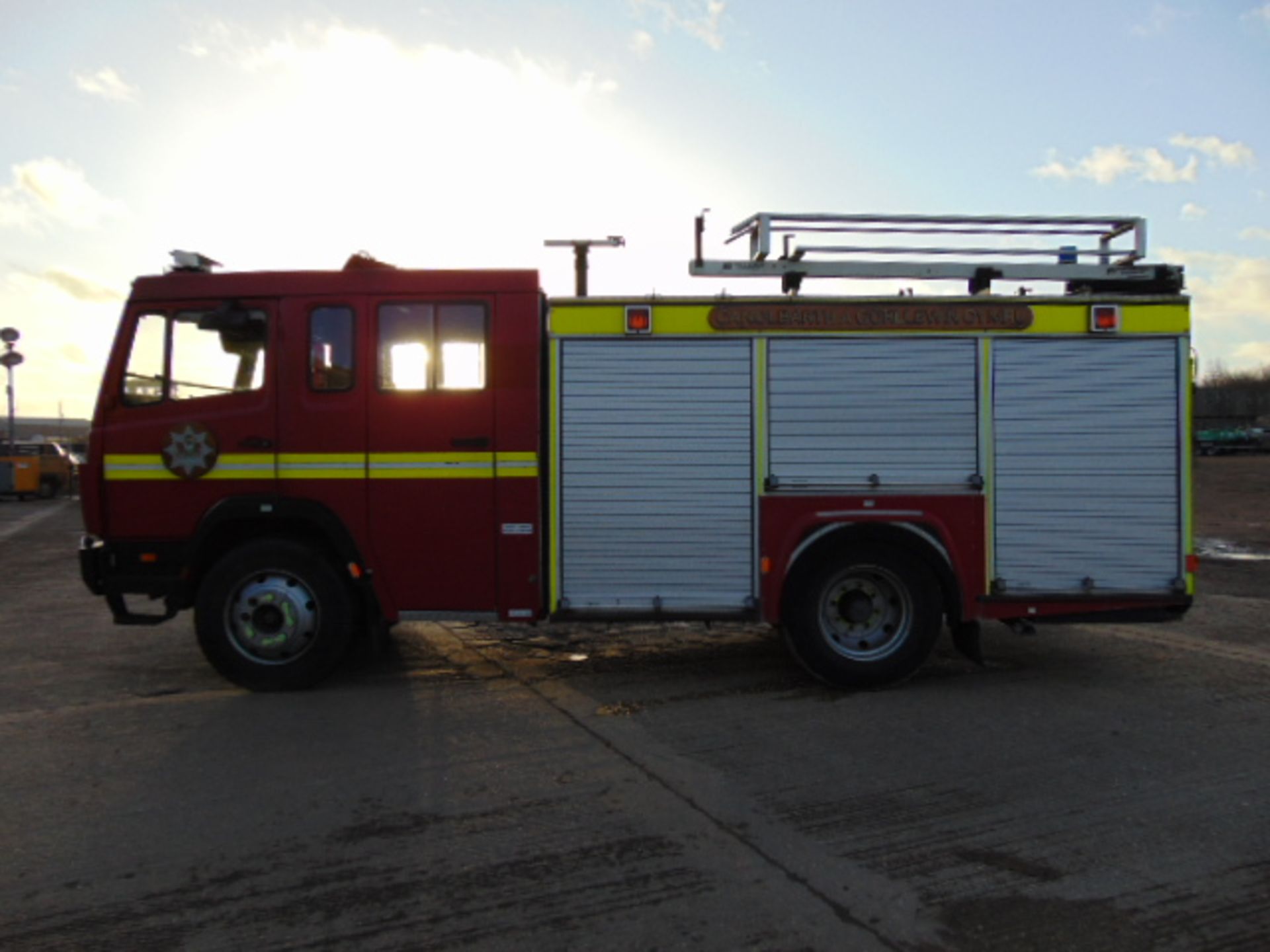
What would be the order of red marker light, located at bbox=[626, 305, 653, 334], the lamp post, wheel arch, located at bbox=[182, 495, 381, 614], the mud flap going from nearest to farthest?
wheel arch, located at bbox=[182, 495, 381, 614]
red marker light, located at bbox=[626, 305, 653, 334]
the mud flap
the lamp post

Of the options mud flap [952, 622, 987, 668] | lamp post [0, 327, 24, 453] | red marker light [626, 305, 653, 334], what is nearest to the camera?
red marker light [626, 305, 653, 334]

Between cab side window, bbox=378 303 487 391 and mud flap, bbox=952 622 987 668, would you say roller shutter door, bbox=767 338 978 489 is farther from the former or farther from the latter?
cab side window, bbox=378 303 487 391

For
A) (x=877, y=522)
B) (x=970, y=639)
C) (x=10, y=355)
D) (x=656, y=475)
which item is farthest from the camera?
(x=10, y=355)

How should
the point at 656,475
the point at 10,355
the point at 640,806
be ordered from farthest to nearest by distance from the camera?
the point at 10,355 → the point at 656,475 → the point at 640,806

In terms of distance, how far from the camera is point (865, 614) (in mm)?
5859

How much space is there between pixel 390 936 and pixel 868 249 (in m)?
5.03

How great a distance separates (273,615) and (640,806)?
3080 mm

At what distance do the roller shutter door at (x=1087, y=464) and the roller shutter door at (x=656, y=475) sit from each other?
5.73ft

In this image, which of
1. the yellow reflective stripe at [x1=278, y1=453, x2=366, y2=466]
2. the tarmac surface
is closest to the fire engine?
the yellow reflective stripe at [x1=278, y1=453, x2=366, y2=466]

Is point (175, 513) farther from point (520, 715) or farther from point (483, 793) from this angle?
point (483, 793)

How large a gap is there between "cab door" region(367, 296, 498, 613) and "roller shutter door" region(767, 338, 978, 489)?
1.94 metres

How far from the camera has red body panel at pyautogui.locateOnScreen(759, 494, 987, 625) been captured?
568 cm

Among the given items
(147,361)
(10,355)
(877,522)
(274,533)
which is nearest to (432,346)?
(274,533)

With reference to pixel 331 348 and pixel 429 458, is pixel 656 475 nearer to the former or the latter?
pixel 429 458
